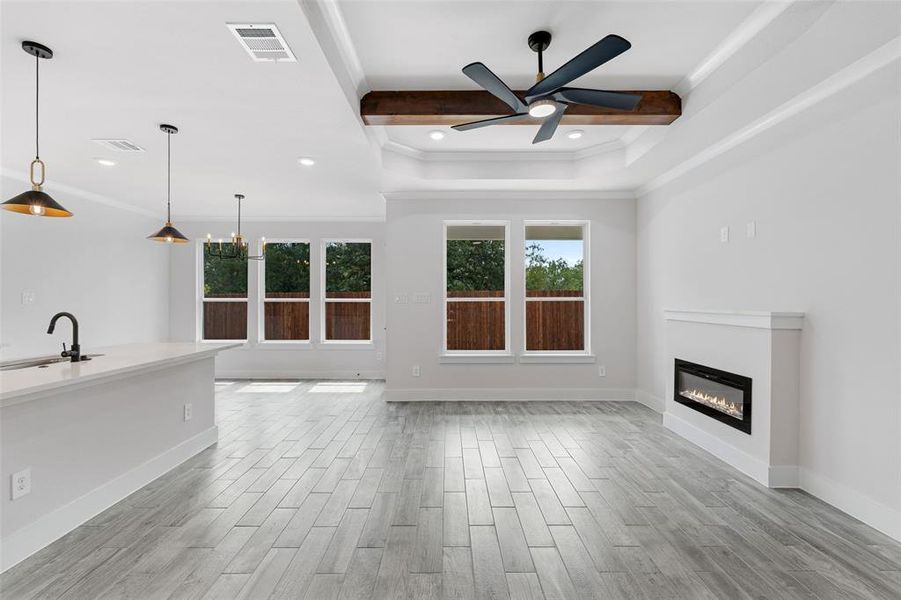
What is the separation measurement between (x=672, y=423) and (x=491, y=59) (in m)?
3.79

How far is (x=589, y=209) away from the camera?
5.66m

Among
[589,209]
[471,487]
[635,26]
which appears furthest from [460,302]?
[635,26]

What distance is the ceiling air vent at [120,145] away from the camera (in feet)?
12.4

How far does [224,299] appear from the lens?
23.9ft

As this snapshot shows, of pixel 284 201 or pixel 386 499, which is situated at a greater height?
pixel 284 201

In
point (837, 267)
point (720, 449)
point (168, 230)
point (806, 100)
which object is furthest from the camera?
point (168, 230)

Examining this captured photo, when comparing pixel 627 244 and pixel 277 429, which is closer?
pixel 277 429

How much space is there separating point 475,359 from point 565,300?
1484 mm

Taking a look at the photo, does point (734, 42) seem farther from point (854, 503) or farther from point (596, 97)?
point (854, 503)

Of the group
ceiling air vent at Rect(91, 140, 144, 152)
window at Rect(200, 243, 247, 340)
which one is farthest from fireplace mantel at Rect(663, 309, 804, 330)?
window at Rect(200, 243, 247, 340)

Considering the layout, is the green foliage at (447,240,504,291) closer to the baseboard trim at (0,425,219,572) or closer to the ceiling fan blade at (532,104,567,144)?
the ceiling fan blade at (532,104,567,144)

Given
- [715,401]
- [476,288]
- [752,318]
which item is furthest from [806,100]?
[476,288]

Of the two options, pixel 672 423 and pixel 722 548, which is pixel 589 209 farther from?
pixel 722 548

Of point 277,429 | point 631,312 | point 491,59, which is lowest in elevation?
point 277,429
